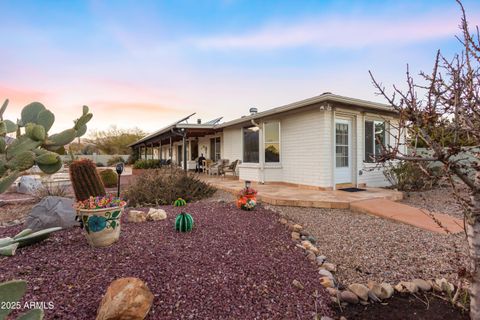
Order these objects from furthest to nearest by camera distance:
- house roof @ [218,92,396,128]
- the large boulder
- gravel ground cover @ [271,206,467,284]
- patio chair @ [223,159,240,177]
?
patio chair @ [223,159,240,177], house roof @ [218,92,396,128], the large boulder, gravel ground cover @ [271,206,467,284]

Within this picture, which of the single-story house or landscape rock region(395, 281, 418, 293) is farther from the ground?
the single-story house

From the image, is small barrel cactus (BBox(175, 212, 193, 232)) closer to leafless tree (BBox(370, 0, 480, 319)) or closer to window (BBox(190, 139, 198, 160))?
leafless tree (BBox(370, 0, 480, 319))

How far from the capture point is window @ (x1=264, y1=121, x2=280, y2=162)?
9250mm

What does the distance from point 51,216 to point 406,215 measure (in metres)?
6.00

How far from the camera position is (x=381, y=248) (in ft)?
Result: 11.9

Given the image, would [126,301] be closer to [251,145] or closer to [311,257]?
[311,257]

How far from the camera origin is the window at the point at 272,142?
925cm

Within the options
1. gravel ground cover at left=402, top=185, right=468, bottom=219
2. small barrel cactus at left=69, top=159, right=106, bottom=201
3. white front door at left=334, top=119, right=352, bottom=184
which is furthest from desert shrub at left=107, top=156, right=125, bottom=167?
gravel ground cover at left=402, top=185, right=468, bottom=219

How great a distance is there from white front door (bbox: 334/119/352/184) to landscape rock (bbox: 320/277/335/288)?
18.1 ft

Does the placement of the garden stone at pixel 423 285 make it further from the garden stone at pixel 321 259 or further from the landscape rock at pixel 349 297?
the garden stone at pixel 321 259

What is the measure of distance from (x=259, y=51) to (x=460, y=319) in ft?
28.9

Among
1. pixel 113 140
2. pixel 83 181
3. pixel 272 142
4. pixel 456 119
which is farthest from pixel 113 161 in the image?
pixel 456 119

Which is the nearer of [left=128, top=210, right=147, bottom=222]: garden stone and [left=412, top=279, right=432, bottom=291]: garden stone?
[left=412, top=279, right=432, bottom=291]: garden stone

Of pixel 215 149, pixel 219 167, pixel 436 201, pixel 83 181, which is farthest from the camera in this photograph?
pixel 215 149
